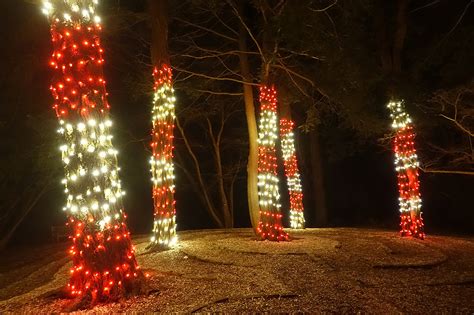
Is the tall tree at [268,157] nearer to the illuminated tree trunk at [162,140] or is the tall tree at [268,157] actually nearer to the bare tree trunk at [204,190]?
the illuminated tree trunk at [162,140]

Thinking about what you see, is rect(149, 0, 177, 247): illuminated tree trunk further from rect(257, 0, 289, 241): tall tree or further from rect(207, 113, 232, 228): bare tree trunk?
rect(207, 113, 232, 228): bare tree trunk

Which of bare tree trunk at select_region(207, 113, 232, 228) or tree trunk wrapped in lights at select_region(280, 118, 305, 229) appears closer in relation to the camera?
tree trunk wrapped in lights at select_region(280, 118, 305, 229)

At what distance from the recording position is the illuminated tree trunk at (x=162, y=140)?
1004cm

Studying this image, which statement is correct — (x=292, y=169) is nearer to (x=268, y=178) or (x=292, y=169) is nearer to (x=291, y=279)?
(x=268, y=178)

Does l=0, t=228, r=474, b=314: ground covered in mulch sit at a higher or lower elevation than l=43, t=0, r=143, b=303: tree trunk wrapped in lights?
lower

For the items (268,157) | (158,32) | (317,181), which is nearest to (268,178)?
(268,157)

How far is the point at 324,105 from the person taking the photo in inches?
512

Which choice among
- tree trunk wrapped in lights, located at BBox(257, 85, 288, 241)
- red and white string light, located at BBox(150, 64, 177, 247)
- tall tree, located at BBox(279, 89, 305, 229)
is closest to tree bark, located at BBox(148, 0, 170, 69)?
red and white string light, located at BBox(150, 64, 177, 247)

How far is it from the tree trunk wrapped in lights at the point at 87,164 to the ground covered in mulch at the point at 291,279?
369 mm

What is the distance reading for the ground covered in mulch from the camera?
217 inches

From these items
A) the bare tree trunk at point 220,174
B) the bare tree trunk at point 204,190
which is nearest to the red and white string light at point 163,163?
the bare tree trunk at point 220,174

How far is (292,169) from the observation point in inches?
613

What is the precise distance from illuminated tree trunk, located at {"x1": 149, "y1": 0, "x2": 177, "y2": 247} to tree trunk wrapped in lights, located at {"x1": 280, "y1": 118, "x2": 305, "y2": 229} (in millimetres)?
5893

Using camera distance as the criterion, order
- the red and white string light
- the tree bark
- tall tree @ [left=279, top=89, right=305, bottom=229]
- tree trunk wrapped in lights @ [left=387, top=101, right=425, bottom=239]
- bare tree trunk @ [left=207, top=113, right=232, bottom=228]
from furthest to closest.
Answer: bare tree trunk @ [left=207, top=113, right=232, bottom=228] → tall tree @ [left=279, top=89, right=305, bottom=229] → tree trunk wrapped in lights @ [left=387, top=101, right=425, bottom=239] → the tree bark → the red and white string light
